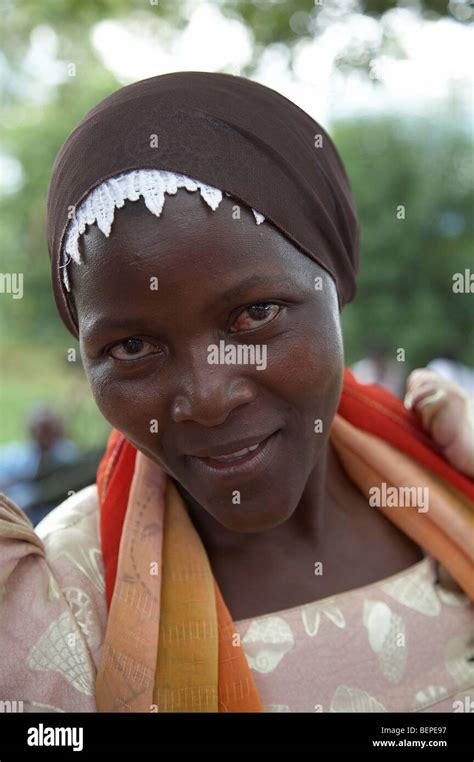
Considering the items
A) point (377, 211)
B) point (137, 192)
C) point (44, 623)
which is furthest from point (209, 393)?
point (377, 211)

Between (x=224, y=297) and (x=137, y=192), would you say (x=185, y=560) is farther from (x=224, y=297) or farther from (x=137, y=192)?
(x=137, y=192)

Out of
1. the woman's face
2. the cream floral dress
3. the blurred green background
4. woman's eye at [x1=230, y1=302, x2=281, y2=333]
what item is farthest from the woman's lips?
the blurred green background

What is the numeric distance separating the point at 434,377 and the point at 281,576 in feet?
1.90

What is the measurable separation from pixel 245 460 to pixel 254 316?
222 millimetres

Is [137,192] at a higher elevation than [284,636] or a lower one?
higher

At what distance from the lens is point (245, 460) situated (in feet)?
4.09

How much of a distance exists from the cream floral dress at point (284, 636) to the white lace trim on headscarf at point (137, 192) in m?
0.47

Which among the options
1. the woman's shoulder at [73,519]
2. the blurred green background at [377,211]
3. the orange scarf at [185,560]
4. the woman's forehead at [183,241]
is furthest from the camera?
the blurred green background at [377,211]

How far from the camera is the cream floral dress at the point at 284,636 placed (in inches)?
47.7

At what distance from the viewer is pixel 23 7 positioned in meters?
4.47

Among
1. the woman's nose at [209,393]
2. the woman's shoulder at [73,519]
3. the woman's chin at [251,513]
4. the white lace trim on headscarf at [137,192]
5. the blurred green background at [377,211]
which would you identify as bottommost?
the woman's chin at [251,513]

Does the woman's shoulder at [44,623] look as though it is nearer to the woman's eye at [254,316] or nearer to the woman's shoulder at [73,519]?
the woman's shoulder at [73,519]

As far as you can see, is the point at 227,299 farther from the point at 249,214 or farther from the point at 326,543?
the point at 326,543

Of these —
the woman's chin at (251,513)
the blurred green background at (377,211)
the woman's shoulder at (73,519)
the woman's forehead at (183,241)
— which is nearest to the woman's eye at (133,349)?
the woman's forehead at (183,241)
